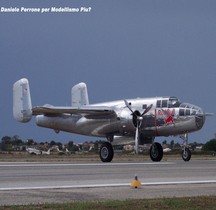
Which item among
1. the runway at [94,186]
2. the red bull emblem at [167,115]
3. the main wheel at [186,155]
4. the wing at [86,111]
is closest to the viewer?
the runway at [94,186]

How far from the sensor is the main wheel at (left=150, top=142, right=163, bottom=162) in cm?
3522

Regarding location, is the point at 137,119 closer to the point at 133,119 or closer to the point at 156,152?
the point at 133,119

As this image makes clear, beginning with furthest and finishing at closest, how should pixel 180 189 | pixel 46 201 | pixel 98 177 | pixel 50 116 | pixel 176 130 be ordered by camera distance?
1. pixel 50 116
2. pixel 176 130
3. pixel 98 177
4. pixel 180 189
5. pixel 46 201

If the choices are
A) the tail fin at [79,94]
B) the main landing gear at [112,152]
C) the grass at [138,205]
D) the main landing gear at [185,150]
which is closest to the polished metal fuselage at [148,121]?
the main landing gear at [185,150]

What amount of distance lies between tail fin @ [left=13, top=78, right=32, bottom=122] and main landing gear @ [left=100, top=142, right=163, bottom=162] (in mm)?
5699

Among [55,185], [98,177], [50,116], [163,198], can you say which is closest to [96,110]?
[50,116]

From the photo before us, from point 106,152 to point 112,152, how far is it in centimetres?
34

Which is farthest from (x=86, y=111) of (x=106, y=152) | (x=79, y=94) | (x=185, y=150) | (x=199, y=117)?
(x=79, y=94)

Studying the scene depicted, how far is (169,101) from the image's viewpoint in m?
34.9

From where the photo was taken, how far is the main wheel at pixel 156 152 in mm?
35219

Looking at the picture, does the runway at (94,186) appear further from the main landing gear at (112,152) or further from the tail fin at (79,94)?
the tail fin at (79,94)

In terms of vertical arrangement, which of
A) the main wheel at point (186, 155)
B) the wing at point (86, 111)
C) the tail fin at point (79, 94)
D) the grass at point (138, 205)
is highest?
the tail fin at point (79, 94)

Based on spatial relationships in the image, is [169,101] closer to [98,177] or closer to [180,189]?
[98,177]

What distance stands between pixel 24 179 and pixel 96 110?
662 inches
